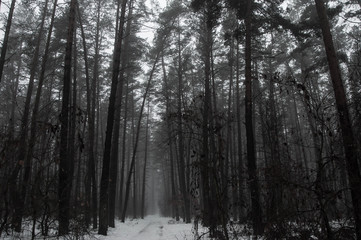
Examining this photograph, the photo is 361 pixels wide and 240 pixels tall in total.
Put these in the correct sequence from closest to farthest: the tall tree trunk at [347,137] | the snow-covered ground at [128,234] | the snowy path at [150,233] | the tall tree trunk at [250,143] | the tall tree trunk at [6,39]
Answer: the tall tree trunk at [347,137] → the tall tree trunk at [250,143] → the snow-covered ground at [128,234] → the snowy path at [150,233] → the tall tree trunk at [6,39]

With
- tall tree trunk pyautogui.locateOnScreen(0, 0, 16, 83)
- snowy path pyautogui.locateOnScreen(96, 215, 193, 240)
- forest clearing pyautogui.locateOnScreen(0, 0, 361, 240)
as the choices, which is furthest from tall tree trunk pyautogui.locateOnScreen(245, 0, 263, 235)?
tall tree trunk pyautogui.locateOnScreen(0, 0, 16, 83)

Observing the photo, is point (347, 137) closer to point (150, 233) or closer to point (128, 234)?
point (128, 234)

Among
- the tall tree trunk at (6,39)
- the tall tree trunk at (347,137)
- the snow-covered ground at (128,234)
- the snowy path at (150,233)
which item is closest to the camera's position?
the tall tree trunk at (347,137)

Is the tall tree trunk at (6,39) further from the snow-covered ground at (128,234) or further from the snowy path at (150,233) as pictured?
the snowy path at (150,233)

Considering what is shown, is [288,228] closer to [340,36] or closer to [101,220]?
[101,220]

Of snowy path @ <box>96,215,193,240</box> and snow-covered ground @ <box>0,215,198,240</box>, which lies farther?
snowy path @ <box>96,215,193,240</box>

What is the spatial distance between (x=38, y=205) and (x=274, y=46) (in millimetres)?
19698

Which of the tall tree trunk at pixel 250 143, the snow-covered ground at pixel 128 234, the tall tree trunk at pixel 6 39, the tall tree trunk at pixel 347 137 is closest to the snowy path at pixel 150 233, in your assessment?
the snow-covered ground at pixel 128 234

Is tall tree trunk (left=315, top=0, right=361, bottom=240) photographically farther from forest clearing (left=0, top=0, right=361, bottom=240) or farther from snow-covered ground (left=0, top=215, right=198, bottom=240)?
snow-covered ground (left=0, top=215, right=198, bottom=240)

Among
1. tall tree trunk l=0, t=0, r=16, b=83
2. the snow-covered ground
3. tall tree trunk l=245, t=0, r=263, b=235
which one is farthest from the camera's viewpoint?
tall tree trunk l=0, t=0, r=16, b=83

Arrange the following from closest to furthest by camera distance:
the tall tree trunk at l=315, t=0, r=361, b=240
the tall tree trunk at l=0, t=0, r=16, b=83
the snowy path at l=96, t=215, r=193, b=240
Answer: the tall tree trunk at l=315, t=0, r=361, b=240
the snowy path at l=96, t=215, r=193, b=240
the tall tree trunk at l=0, t=0, r=16, b=83

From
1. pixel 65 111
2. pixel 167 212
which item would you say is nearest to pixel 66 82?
pixel 65 111

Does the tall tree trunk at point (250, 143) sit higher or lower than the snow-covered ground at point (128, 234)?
higher

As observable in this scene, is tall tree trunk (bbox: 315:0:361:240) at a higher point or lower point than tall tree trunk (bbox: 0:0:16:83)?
lower
